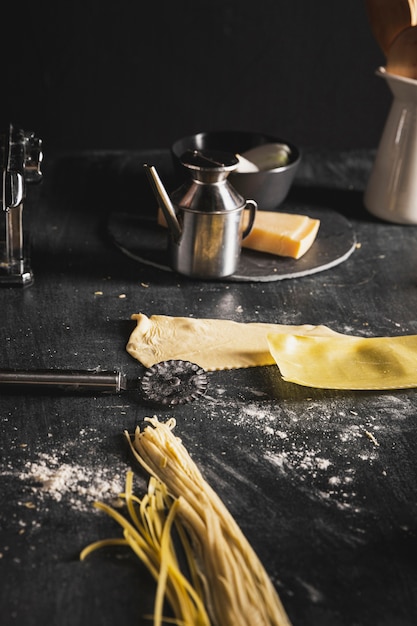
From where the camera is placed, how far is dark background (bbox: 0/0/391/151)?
A: 1.91m

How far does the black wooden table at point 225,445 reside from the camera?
30.0 inches

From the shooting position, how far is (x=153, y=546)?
80cm

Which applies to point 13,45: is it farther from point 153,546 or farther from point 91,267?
point 153,546

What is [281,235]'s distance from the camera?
55.0 inches

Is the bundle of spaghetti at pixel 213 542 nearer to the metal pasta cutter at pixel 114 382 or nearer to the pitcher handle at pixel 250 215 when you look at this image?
the metal pasta cutter at pixel 114 382

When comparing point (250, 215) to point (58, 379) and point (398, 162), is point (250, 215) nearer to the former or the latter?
point (398, 162)

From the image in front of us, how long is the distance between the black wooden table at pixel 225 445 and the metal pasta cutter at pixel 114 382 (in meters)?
0.01

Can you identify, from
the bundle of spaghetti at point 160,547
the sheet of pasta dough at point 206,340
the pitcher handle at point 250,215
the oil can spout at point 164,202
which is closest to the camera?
the bundle of spaghetti at point 160,547

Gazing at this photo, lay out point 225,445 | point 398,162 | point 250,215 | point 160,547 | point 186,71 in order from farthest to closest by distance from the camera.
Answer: point 186,71 < point 398,162 < point 250,215 < point 225,445 < point 160,547

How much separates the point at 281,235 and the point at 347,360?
0.35 m

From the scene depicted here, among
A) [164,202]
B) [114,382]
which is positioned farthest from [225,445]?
[164,202]

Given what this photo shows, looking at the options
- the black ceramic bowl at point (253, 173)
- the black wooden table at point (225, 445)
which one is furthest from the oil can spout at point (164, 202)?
the black ceramic bowl at point (253, 173)

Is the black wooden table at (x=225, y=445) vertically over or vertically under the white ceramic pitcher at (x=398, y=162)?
under

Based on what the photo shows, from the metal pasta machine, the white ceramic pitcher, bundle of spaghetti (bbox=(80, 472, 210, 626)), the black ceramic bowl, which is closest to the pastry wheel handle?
bundle of spaghetti (bbox=(80, 472, 210, 626))
